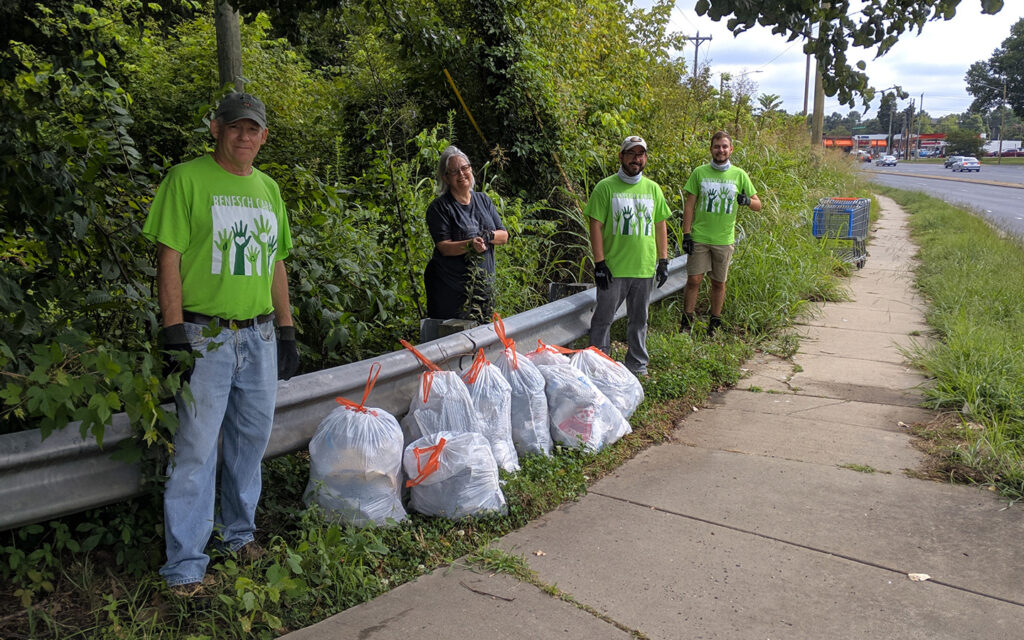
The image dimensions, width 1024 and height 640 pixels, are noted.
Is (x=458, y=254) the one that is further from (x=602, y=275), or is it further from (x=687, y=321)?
(x=687, y=321)

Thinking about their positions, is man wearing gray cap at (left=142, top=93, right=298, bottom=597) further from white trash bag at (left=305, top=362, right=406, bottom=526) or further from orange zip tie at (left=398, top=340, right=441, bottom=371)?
orange zip tie at (left=398, top=340, right=441, bottom=371)

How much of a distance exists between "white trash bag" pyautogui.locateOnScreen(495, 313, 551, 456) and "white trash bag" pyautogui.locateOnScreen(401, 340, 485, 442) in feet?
1.38

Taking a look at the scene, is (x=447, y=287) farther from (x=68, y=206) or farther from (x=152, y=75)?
(x=152, y=75)

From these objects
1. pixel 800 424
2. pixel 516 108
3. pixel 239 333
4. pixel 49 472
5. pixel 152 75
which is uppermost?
pixel 152 75

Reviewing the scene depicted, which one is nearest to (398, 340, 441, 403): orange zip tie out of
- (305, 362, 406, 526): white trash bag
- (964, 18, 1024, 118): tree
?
(305, 362, 406, 526): white trash bag

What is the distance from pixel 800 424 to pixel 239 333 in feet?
12.2

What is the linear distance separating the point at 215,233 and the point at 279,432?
37.4 inches

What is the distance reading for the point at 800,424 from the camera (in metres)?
5.37

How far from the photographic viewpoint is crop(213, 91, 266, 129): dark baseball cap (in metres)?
3.20


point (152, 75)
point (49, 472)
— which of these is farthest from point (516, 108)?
point (49, 472)

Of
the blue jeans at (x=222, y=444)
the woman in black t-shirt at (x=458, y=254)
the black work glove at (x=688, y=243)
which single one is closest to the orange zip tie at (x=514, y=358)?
the woman in black t-shirt at (x=458, y=254)

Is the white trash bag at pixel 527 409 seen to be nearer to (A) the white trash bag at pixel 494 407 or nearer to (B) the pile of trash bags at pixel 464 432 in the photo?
(B) the pile of trash bags at pixel 464 432

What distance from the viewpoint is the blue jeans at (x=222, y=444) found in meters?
3.04

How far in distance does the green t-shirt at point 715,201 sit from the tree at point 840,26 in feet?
14.1
